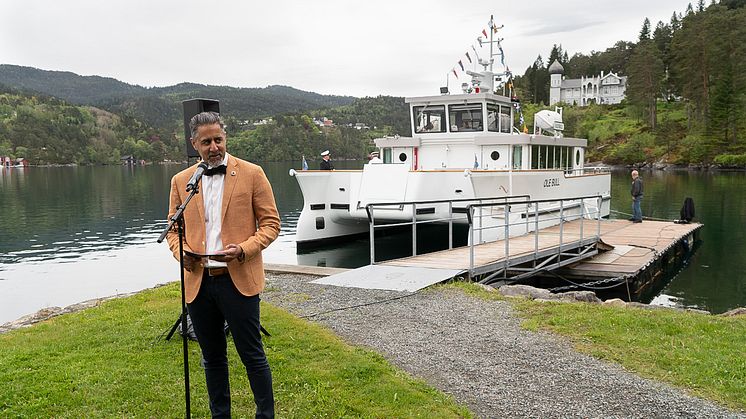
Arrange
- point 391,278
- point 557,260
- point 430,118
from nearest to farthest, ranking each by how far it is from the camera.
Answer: point 391,278, point 557,260, point 430,118

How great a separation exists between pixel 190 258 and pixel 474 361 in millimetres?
3098

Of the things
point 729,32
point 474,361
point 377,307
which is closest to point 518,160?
point 377,307

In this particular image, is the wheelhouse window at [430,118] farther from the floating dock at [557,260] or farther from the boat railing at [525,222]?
the floating dock at [557,260]

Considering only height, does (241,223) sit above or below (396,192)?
above

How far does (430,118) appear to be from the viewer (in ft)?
65.7

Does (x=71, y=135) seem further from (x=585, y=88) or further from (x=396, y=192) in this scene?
(x=396, y=192)

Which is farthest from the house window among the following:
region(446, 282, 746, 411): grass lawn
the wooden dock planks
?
region(446, 282, 746, 411): grass lawn

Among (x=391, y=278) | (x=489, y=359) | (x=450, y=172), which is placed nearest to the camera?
(x=489, y=359)

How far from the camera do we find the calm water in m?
15.3

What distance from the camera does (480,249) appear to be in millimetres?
12680

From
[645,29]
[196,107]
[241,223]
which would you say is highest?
[645,29]

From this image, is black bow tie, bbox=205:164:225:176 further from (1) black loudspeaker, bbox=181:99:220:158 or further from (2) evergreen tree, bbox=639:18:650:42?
(2) evergreen tree, bbox=639:18:650:42

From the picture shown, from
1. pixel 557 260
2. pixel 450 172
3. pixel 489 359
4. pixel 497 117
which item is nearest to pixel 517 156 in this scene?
pixel 497 117

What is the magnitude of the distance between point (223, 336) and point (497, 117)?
17.5m
